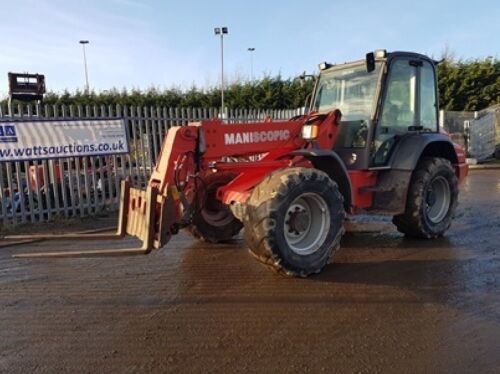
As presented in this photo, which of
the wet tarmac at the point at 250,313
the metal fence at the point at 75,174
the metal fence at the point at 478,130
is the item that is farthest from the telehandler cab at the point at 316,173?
the metal fence at the point at 478,130

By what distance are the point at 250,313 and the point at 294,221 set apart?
1.32 m

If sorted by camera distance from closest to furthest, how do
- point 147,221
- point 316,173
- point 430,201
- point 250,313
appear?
point 250,313
point 147,221
point 316,173
point 430,201

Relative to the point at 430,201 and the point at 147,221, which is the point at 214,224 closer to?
the point at 147,221

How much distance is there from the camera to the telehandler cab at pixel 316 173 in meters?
5.01

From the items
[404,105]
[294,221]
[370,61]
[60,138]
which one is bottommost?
[294,221]

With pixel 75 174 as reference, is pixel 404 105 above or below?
above

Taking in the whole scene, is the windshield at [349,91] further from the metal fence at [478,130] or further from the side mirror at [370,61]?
the metal fence at [478,130]

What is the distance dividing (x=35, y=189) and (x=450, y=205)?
7.03m

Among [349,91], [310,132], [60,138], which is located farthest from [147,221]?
[60,138]

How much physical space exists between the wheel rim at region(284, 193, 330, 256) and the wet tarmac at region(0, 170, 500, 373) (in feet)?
1.18

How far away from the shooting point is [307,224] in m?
5.50

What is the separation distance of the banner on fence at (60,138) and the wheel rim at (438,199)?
19.9 ft

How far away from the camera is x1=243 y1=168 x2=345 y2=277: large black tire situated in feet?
16.2

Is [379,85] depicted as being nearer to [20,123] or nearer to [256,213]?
[256,213]
